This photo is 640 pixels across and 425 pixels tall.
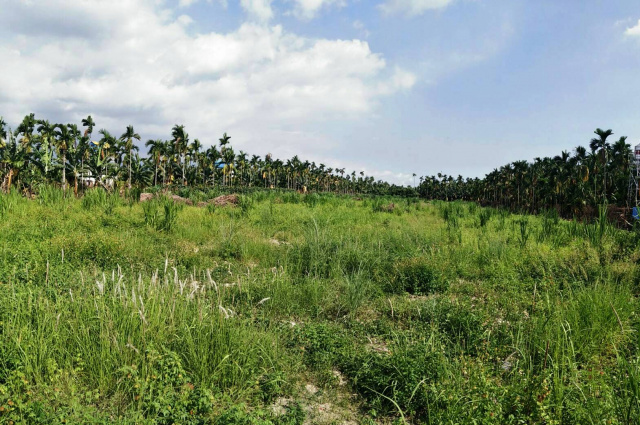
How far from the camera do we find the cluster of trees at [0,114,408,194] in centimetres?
3969

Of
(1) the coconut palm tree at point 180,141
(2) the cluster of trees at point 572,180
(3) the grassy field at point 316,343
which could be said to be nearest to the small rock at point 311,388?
(3) the grassy field at point 316,343

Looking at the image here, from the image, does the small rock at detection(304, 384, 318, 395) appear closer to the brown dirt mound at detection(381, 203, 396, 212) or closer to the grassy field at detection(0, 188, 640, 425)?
the grassy field at detection(0, 188, 640, 425)

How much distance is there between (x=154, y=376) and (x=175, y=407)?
0.36 m

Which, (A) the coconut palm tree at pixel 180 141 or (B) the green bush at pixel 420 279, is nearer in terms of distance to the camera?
(B) the green bush at pixel 420 279

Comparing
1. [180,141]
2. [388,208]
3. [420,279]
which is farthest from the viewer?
[180,141]

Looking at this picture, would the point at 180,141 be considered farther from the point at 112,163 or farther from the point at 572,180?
the point at 572,180

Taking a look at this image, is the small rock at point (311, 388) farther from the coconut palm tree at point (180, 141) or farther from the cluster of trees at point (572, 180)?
the coconut palm tree at point (180, 141)

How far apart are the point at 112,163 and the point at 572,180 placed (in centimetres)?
6284

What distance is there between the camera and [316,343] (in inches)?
166

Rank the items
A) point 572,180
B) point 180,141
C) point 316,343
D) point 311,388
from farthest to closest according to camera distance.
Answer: point 180,141
point 572,180
point 316,343
point 311,388

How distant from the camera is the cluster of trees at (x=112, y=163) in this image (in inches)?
1563

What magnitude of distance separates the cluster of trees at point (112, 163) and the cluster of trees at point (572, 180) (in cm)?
4406

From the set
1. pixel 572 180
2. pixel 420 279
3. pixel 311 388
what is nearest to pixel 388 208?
pixel 420 279

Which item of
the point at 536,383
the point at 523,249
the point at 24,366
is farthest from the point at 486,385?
the point at 523,249
